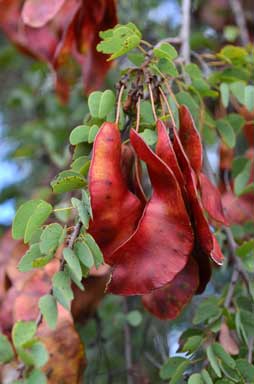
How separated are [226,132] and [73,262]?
1.39 ft

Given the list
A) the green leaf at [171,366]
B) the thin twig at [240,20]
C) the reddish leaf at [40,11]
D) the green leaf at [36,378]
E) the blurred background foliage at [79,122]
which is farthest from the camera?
the thin twig at [240,20]

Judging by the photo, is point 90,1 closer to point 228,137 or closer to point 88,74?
point 88,74

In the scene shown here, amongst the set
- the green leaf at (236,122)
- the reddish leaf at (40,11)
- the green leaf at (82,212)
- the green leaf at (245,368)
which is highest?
the reddish leaf at (40,11)

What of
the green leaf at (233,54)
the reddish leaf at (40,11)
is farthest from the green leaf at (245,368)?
the reddish leaf at (40,11)

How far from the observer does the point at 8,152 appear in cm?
228

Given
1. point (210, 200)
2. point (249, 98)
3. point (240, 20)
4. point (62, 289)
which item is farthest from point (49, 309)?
point (240, 20)

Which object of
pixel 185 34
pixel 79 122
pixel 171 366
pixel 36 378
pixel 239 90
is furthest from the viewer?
pixel 79 122

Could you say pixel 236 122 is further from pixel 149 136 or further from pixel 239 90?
pixel 149 136

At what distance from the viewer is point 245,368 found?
1.05 metres

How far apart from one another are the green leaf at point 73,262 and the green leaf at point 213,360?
225 mm

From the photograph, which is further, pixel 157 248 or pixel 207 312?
pixel 207 312

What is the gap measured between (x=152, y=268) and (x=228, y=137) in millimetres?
392

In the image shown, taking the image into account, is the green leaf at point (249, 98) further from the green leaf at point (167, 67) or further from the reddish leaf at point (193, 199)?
the reddish leaf at point (193, 199)

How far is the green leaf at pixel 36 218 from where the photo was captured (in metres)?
0.96
